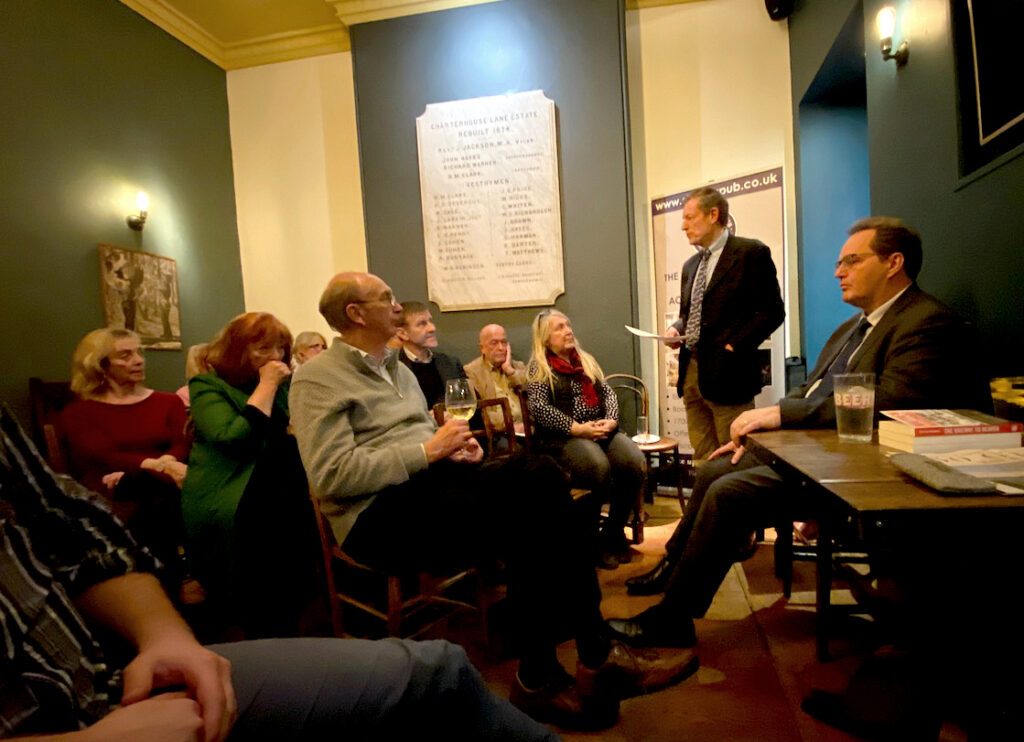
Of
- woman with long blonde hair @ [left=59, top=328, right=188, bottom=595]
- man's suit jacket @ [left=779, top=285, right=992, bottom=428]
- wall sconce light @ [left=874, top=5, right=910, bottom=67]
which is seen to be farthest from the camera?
wall sconce light @ [left=874, top=5, right=910, bottom=67]

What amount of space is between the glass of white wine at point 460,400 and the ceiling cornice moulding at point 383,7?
3.36 metres

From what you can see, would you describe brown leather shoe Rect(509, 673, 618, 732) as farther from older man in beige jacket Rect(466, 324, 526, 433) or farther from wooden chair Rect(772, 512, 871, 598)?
older man in beige jacket Rect(466, 324, 526, 433)

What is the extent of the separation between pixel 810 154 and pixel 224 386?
3.75m

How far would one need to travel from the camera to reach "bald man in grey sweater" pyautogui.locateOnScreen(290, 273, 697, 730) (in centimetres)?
136

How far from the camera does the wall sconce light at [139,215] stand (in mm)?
3578

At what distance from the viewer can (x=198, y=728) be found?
516 millimetres

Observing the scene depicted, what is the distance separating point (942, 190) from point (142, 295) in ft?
14.1

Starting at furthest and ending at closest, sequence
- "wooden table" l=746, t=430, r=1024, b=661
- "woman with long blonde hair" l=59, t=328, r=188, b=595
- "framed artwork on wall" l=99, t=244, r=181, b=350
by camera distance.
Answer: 1. "framed artwork on wall" l=99, t=244, r=181, b=350
2. "woman with long blonde hair" l=59, t=328, r=188, b=595
3. "wooden table" l=746, t=430, r=1024, b=661

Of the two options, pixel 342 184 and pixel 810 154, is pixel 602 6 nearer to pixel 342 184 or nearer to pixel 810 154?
pixel 810 154

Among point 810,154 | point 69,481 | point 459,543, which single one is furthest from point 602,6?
point 69,481

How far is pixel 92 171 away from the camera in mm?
3340

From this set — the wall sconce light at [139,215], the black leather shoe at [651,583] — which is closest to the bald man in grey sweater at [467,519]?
the black leather shoe at [651,583]

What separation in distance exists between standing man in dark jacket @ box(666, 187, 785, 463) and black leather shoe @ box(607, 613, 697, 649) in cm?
123

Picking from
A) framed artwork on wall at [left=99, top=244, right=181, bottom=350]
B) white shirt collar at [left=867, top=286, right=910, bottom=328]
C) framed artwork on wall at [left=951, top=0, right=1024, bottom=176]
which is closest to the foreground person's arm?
white shirt collar at [left=867, top=286, right=910, bottom=328]
